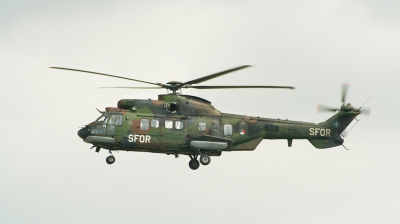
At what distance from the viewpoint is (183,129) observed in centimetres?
4559

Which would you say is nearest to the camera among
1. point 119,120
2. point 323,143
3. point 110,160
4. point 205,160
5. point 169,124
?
point 119,120

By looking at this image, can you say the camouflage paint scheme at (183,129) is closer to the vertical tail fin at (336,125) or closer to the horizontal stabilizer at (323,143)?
the horizontal stabilizer at (323,143)

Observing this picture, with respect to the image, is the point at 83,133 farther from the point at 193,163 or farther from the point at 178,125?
the point at 193,163

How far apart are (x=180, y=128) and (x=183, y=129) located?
195 millimetres

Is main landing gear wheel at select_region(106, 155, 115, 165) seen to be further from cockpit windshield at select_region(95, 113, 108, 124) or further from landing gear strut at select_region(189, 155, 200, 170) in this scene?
landing gear strut at select_region(189, 155, 200, 170)

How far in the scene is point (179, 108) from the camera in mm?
45906

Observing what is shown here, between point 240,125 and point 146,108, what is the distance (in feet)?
20.1

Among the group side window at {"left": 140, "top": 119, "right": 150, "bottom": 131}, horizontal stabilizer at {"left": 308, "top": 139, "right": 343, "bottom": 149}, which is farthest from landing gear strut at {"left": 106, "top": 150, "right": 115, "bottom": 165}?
horizontal stabilizer at {"left": 308, "top": 139, "right": 343, "bottom": 149}

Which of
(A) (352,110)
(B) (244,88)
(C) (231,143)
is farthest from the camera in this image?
(A) (352,110)

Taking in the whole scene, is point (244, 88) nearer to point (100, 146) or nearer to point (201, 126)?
point (201, 126)

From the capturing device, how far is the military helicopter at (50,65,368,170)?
147 ft

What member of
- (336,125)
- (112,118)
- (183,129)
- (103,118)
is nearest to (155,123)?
(183,129)

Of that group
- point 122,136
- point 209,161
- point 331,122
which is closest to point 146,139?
point 122,136

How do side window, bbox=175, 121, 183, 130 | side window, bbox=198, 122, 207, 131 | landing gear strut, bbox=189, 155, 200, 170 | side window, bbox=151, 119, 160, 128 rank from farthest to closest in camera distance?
landing gear strut, bbox=189, 155, 200, 170, side window, bbox=198, 122, 207, 131, side window, bbox=175, 121, 183, 130, side window, bbox=151, 119, 160, 128
